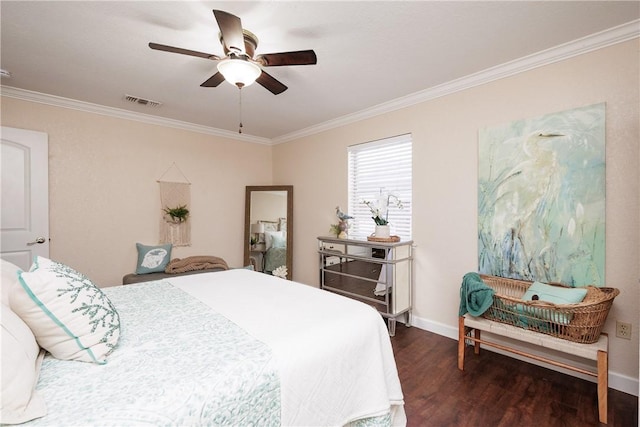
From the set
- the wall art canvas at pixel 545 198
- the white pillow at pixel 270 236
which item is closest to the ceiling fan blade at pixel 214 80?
the wall art canvas at pixel 545 198

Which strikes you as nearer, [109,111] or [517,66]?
[517,66]

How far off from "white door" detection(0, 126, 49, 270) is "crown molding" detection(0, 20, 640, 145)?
469mm

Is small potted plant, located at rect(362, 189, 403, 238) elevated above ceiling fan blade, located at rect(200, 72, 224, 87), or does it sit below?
below

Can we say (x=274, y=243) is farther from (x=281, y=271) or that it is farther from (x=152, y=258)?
(x=152, y=258)

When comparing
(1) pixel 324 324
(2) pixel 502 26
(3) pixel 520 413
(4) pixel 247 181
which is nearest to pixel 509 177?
(2) pixel 502 26

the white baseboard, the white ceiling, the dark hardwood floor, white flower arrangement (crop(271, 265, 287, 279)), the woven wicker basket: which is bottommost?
the dark hardwood floor

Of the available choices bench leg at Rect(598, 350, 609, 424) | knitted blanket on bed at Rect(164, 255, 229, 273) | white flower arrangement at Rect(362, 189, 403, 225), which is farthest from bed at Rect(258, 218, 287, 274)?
bench leg at Rect(598, 350, 609, 424)

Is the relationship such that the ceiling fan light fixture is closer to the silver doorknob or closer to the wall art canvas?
the wall art canvas

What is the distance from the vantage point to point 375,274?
3113 millimetres

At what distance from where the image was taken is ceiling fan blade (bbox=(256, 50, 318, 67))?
1768mm

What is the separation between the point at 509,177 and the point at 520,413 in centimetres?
175

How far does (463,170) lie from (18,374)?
3110 millimetres

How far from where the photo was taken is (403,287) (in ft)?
10.00

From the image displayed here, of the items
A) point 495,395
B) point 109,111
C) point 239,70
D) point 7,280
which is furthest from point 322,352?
point 109,111
